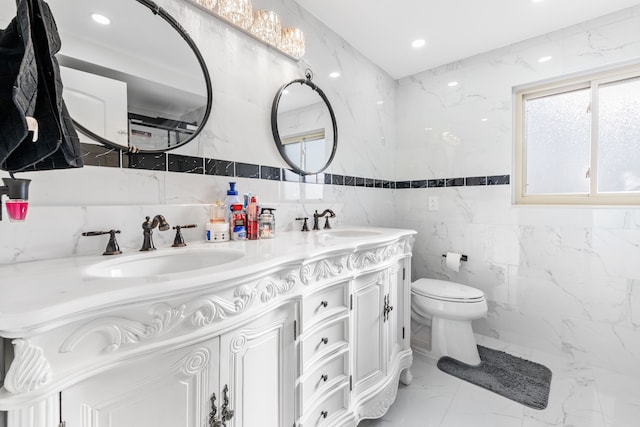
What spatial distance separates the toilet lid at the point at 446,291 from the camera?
190 centimetres

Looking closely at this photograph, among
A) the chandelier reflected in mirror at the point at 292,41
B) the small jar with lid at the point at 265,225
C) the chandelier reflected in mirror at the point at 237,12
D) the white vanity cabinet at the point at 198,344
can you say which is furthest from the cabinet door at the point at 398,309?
the chandelier reflected in mirror at the point at 237,12

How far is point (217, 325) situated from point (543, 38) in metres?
2.79

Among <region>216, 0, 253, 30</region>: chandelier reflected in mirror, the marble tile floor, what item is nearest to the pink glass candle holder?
<region>216, 0, 253, 30</region>: chandelier reflected in mirror

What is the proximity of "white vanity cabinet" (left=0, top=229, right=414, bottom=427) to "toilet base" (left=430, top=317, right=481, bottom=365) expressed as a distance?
0.95m

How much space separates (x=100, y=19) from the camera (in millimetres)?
1005

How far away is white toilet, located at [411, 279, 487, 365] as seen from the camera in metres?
1.89

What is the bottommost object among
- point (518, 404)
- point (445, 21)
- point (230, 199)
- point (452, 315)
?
point (518, 404)

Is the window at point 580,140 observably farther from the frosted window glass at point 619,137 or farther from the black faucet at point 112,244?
the black faucet at point 112,244

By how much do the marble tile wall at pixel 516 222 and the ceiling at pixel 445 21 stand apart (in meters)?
0.13

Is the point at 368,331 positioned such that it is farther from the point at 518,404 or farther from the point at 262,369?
the point at 518,404

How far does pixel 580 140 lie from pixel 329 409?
2.43m

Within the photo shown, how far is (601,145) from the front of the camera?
1944 millimetres

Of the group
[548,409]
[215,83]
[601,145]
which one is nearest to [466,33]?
[601,145]

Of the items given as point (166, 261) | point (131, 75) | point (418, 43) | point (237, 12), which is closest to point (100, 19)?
point (131, 75)
